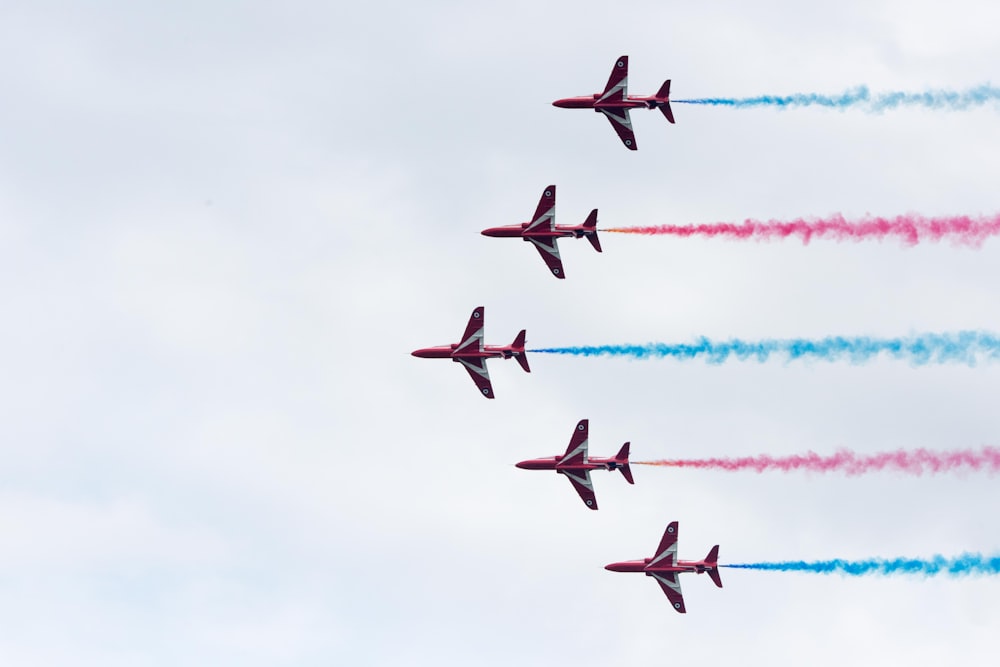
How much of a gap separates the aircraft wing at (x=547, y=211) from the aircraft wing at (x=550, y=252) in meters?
0.85

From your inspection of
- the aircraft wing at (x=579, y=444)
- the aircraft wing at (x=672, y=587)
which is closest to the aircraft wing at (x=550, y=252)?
the aircraft wing at (x=579, y=444)

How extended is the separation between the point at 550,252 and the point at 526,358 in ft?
25.3

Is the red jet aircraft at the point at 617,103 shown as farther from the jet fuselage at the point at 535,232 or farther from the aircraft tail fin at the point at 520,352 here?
A: the aircraft tail fin at the point at 520,352

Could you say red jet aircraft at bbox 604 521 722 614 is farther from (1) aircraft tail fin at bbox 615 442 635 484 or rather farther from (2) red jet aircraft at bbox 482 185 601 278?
(2) red jet aircraft at bbox 482 185 601 278

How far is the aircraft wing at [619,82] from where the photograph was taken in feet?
377

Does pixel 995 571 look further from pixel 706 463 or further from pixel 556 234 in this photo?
pixel 556 234

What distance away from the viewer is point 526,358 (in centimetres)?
11231

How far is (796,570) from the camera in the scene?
101 meters

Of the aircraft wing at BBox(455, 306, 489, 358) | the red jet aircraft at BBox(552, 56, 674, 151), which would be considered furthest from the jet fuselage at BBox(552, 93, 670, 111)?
the aircraft wing at BBox(455, 306, 489, 358)

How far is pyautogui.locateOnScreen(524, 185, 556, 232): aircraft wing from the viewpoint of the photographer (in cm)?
11394

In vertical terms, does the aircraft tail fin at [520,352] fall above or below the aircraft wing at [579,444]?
above

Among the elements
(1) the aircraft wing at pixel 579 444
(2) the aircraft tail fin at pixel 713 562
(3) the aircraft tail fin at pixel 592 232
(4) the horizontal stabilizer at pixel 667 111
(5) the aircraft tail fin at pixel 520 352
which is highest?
(4) the horizontal stabilizer at pixel 667 111

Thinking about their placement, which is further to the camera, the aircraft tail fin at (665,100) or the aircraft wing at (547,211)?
the aircraft wing at (547,211)

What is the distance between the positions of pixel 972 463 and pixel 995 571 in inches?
249
